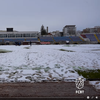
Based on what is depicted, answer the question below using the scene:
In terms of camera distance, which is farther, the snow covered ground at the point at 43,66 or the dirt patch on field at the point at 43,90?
the snow covered ground at the point at 43,66

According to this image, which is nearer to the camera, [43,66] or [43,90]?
[43,90]

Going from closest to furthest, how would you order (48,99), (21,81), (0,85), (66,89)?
1. (48,99)
2. (66,89)
3. (0,85)
4. (21,81)

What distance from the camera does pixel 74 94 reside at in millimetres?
3484

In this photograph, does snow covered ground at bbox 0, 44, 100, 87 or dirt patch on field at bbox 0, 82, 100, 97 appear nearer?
dirt patch on field at bbox 0, 82, 100, 97

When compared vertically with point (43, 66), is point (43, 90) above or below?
below

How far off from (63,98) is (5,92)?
1976mm

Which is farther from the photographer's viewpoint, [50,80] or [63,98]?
[50,80]

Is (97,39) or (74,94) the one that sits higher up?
(97,39)

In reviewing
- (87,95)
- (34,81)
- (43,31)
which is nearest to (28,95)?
(34,81)

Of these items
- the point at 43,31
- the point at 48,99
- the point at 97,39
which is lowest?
the point at 48,99

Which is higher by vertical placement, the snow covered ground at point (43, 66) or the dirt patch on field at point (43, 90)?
the snow covered ground at point (43, 66)

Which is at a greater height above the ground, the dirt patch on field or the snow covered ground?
the snow covered ground

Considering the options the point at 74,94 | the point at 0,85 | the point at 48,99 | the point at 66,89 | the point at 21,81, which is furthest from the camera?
the point at 21,81

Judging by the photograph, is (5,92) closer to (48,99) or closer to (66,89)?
(48,99)
